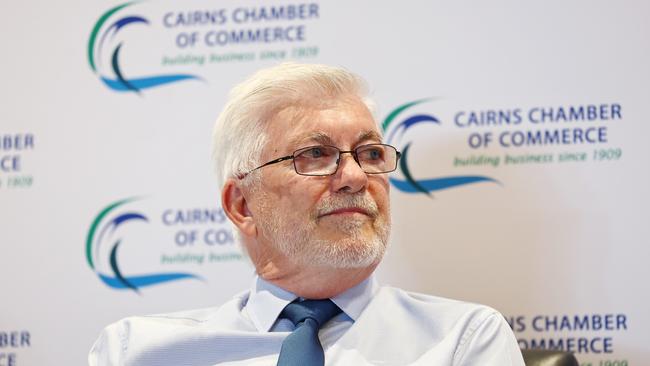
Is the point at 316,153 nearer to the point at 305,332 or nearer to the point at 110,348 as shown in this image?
the point at 305,332

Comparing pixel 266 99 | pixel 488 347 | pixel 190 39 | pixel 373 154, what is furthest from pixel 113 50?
pixel 488 347

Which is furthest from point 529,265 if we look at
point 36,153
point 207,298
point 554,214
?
point 36,153

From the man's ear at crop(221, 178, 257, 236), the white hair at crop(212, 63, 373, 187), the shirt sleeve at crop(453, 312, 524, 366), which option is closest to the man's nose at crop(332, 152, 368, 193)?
the white hair at crop(212, 63, 373, 187)

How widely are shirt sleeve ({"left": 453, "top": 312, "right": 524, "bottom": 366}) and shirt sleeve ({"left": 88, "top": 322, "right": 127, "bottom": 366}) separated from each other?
0.83 m

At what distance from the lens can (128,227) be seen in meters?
2.53

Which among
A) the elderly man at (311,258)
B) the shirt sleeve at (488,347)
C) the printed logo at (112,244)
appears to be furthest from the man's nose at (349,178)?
the printed logo at (112,244)

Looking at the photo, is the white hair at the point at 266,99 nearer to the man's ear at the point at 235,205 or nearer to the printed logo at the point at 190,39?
the man's ear at the point at 235,205

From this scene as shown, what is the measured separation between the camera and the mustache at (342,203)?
6.15 ft

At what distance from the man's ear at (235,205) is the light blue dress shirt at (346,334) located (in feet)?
0.54

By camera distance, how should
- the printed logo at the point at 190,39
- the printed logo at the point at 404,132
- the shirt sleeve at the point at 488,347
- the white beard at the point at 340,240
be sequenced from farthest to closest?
the printed logo at the point at 190,39 → the printed logo at the point at 404,132 → the white beard at the point at 340,240 → the shirt sleeve at the point at 488,347

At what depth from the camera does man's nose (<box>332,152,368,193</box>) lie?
187 cm

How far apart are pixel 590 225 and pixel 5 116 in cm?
186

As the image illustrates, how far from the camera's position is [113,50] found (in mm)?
2572

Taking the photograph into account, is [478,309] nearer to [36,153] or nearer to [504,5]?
[504,5]
